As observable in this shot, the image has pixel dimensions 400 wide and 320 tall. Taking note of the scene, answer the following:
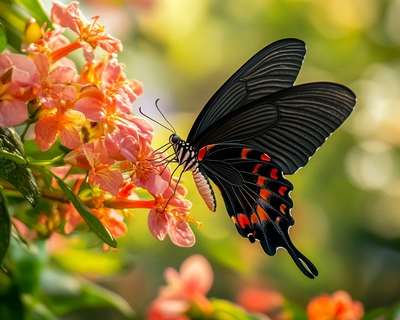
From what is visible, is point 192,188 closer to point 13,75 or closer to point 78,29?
point 78,29

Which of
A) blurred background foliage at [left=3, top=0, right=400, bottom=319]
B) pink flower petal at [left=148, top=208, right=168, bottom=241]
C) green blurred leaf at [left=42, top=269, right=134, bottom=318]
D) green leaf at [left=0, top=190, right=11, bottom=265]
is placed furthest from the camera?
blurred background foliage at [left=3, top=0, right=400, bottom=319]

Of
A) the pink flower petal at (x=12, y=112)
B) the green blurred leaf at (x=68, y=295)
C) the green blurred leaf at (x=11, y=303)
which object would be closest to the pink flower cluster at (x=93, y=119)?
the pink flower petal at (x=12, y=112)

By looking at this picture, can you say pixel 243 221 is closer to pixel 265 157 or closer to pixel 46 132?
pixel 265 157

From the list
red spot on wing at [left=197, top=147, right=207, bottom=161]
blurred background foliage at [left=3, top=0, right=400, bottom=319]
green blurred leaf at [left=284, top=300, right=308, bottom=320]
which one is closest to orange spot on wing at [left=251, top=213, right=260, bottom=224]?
red spot on wing at [left=197, top=147, right=207, bottom=161]

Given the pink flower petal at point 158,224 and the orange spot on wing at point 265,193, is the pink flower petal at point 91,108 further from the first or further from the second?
the orange spot on wing at point 265,193

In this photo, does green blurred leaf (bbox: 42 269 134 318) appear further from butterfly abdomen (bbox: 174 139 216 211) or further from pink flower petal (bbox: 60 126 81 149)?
pink flower petal (bbox: 60 126 81 149)


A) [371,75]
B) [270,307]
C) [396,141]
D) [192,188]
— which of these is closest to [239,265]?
[270,307]

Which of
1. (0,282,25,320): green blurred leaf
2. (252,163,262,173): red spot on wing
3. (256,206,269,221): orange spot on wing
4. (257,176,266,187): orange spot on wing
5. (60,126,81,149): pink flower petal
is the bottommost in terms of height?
(0,282,25,320): green blurred leaf
